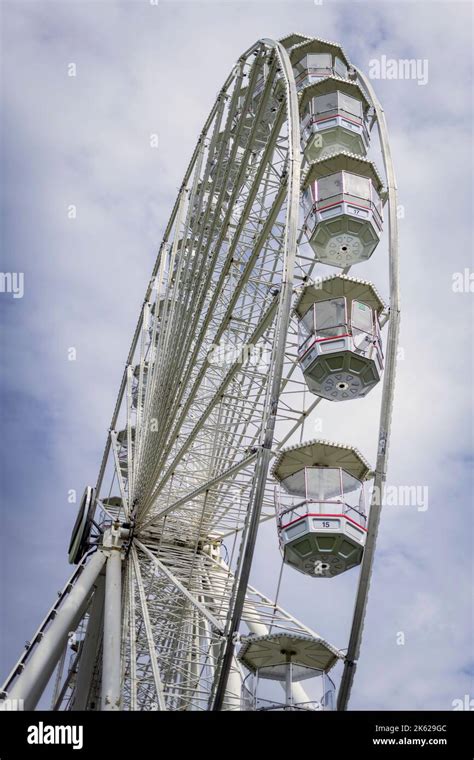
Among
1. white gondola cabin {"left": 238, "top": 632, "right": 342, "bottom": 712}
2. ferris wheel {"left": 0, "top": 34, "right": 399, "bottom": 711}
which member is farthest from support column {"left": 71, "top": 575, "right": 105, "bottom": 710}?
white gondola cabin {"left": 238, "top": 632, "right": 342, "bottom": 712}

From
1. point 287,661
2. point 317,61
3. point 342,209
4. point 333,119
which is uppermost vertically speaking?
point 317,61

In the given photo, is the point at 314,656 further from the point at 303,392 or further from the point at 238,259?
the point at 238,259

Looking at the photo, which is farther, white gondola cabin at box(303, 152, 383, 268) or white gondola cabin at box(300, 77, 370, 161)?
white gondola cabin at box(300, 77, 370, 161)

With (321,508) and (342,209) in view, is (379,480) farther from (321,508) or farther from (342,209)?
(342,209)

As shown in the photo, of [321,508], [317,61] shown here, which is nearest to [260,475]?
A: [321,508]

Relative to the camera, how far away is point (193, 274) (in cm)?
1811

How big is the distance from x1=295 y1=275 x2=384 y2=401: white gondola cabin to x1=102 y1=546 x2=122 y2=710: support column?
20.8 feet

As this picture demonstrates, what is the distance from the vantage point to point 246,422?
19.9 m

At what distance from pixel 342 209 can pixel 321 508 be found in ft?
17.3

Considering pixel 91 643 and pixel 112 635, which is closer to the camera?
pixel 112 635

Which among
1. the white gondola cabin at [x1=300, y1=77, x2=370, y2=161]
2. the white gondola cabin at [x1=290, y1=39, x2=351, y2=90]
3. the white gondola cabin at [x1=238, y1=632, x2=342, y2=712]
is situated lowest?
the white gondola cabin at [x1=238, y1=632, x2=342, y2=712]

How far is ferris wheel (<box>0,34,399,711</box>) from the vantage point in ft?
44.1

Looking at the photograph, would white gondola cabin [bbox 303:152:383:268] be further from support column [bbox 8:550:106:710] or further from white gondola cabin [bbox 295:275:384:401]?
support column [bbox 8:550:106:710]
